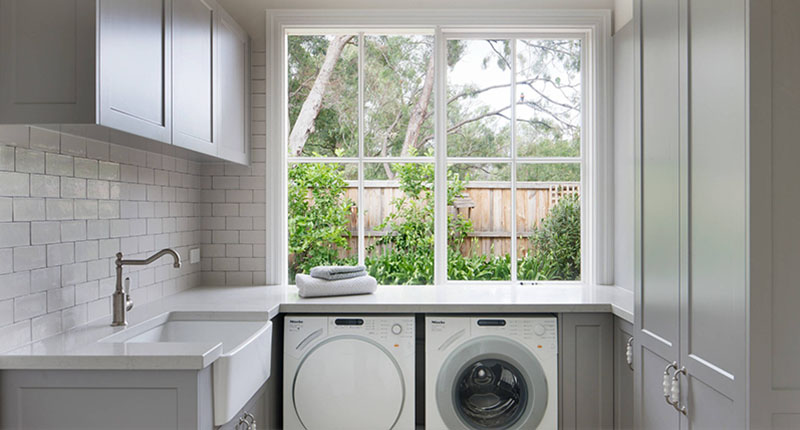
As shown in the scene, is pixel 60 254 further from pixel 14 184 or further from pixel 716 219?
pixel 716 219

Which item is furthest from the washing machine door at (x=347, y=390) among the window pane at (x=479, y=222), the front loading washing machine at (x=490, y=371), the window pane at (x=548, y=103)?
the window pane at (x=548, y=103)

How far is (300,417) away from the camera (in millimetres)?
2531

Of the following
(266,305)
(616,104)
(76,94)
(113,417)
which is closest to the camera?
(76,94)

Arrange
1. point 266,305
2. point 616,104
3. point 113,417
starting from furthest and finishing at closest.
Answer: point 616,104 → point 266,305 → point 113,417

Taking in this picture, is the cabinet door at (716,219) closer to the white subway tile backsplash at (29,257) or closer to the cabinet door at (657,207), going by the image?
the cabinet door at (657,207)

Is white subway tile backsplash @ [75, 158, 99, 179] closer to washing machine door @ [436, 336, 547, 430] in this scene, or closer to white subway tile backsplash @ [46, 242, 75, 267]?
white subway tile backsplash @ [46, 242, 75, 267]

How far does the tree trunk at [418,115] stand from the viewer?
10.6ft

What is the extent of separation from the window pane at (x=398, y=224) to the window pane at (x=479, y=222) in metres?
0.15

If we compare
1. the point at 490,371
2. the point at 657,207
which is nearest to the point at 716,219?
the point at 657,207

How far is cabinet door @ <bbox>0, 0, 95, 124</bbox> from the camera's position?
1.52m

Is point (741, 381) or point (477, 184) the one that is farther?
point (477, 184)

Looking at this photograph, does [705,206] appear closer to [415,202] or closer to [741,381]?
[741,381]

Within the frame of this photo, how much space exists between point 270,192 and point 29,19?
67.6 inches

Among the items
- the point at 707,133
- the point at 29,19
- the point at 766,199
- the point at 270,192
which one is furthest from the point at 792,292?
the point at 270,192
